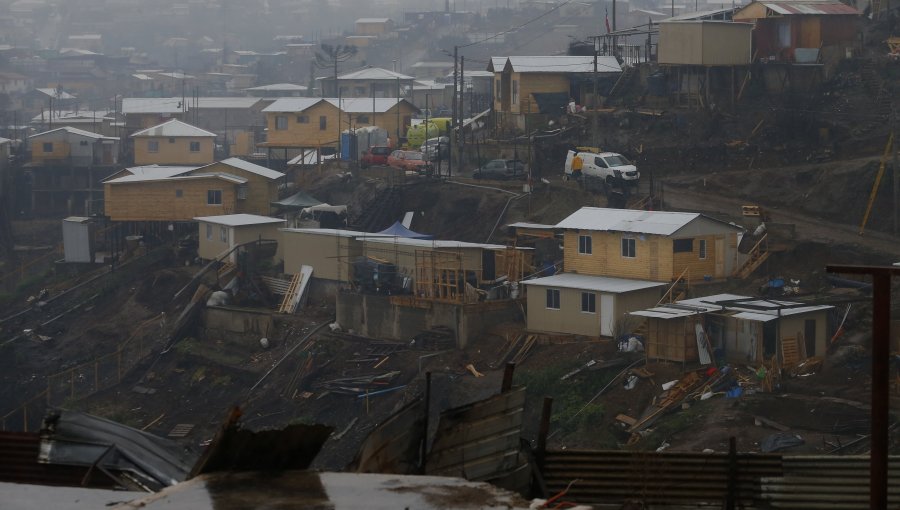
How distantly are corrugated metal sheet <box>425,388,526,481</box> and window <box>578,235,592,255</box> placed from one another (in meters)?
19.4

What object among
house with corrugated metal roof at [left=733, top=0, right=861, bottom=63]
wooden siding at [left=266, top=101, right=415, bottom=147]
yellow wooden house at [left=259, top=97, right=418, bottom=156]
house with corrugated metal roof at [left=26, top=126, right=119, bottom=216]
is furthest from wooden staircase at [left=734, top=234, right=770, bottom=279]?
house with corrugated metal roof at [left=26, top=126, right=119, bottom=216]

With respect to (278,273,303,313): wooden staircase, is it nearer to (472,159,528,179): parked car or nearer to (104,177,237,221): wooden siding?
(472,159,528,179): parked car

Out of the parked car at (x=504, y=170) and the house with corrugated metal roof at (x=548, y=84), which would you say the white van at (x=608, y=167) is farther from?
the house with corrugated metal roof at (x=548, y=84)

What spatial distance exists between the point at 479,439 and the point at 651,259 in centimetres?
1889

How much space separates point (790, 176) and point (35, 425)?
1673 centimetres

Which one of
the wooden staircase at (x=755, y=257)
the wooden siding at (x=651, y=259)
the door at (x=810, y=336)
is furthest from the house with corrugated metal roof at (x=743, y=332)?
the wooden staircase at (x=755, y=257)

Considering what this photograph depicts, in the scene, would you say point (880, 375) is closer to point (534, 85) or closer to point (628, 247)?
point (628, 247)

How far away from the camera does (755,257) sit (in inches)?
1018

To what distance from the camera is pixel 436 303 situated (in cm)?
2670

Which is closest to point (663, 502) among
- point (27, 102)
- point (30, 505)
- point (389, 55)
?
point (30, 505)

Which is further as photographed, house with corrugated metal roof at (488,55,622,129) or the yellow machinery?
house with corrugated metal roof at (488,55,622,129)

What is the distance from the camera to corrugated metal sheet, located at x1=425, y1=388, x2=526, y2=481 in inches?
Result: 280

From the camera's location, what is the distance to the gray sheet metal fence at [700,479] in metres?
A: 7.64

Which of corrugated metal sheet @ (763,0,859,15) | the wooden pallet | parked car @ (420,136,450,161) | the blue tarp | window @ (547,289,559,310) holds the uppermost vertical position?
corrugated metal sheet @ (763,0,859,15)
